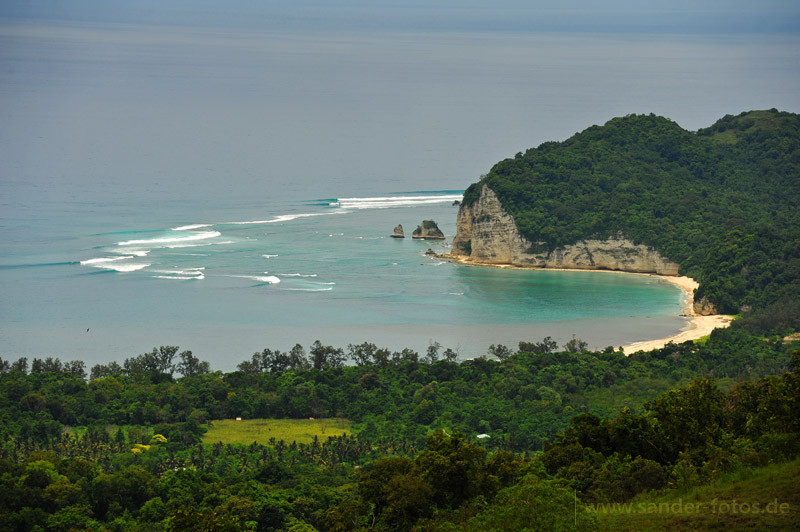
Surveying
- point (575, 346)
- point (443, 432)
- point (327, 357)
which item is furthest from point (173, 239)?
point (443, 432)

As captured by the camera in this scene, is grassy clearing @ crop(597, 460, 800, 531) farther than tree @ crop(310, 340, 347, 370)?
No

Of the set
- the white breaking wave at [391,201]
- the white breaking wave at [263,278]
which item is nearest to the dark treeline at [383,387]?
the white breaking wave at [263,278]

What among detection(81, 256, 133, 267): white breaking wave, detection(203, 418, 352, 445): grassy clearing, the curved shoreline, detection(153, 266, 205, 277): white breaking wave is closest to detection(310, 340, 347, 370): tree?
detection(203, 418, 352, 445): grassy clearing

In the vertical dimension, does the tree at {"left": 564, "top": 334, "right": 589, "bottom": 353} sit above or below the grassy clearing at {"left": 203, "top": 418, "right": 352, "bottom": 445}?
above

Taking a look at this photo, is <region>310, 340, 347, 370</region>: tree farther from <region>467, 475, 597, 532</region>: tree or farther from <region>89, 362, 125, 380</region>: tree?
<region>467, 475, 597, 532</region>: tree

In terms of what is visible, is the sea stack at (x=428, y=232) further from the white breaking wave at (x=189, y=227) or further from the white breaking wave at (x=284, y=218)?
the white breaking wave at (x=189, y=227)

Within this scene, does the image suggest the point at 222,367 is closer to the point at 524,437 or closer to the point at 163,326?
the point at 163,326

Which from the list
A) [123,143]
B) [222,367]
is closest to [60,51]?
[123,143]
